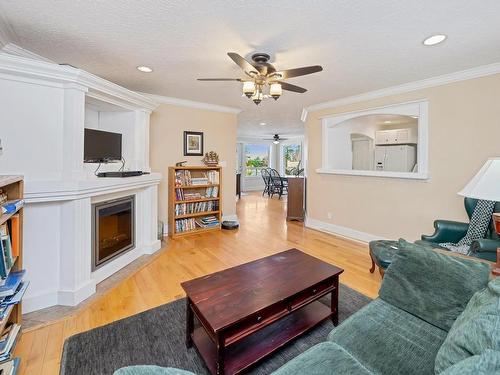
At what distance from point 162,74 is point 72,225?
6.69 feet

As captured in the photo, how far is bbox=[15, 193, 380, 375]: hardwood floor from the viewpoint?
1790mm

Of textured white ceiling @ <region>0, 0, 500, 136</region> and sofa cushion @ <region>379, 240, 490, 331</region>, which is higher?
textured white ceiling @ <region>0, 0, 500, 136</region>

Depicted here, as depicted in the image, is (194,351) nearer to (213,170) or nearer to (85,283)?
(85,283)

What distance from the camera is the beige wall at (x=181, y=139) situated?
424cm

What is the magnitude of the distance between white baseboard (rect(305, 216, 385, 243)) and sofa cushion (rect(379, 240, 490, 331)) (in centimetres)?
257

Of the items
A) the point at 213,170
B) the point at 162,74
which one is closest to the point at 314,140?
the point at 213,170

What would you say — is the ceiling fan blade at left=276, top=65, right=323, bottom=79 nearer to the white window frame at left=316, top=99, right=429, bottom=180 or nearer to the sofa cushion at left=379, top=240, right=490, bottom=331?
the sofa cushion at left=379, top=240, right=490, bottom=331

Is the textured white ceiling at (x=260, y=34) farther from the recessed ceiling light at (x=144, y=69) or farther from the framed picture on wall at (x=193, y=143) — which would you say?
the framed picture on wall at (x=193, y=143)

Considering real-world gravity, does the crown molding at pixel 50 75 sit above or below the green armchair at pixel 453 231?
above

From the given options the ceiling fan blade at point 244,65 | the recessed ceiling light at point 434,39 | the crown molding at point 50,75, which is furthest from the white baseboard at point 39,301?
the recessed ceiling light at point 434,39

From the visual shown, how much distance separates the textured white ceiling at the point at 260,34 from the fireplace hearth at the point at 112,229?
159 cm

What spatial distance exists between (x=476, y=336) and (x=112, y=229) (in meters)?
3.23

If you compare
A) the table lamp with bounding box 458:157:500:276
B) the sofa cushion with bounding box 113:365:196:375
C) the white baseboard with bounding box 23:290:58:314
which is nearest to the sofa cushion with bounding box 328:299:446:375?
the table lamp with bounding box 458:157:500:276

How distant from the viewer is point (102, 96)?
8.66 ft
